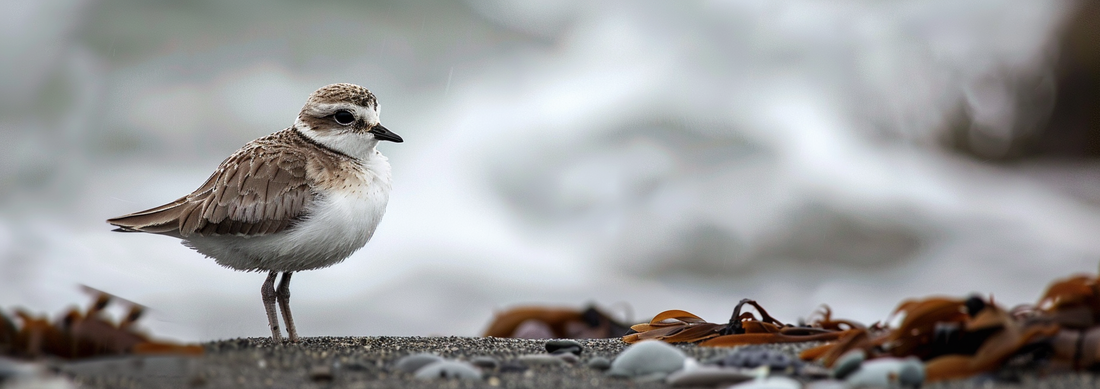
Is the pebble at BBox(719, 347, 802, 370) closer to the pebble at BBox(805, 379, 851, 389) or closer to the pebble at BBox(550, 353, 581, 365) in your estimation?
the pebble at BBox(805, 379, 851, 389)

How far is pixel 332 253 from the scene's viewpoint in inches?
149

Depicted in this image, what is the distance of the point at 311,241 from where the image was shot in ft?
12.1

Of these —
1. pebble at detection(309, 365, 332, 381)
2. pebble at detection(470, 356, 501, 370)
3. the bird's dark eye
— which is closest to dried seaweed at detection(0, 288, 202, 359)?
pebble at detection(309, 365, 332, 381)

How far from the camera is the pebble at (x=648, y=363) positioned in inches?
112

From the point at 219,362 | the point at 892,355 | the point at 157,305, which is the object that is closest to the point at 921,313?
the point at 892,355

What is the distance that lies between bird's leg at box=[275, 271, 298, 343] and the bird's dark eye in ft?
2.86

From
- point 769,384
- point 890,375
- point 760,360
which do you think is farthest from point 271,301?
point 890,375

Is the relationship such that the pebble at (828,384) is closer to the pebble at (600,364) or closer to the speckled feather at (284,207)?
the pebble at (600,364)

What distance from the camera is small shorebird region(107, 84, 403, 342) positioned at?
3.66m

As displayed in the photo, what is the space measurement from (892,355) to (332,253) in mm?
2554

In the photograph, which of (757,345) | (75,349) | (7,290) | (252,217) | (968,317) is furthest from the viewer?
(252,217)

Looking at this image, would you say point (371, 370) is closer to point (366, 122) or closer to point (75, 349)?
point (75, 349)

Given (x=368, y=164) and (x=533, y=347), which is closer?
(x=533, y=347)

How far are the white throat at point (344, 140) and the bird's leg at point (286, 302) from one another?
Answer: 0.73m
